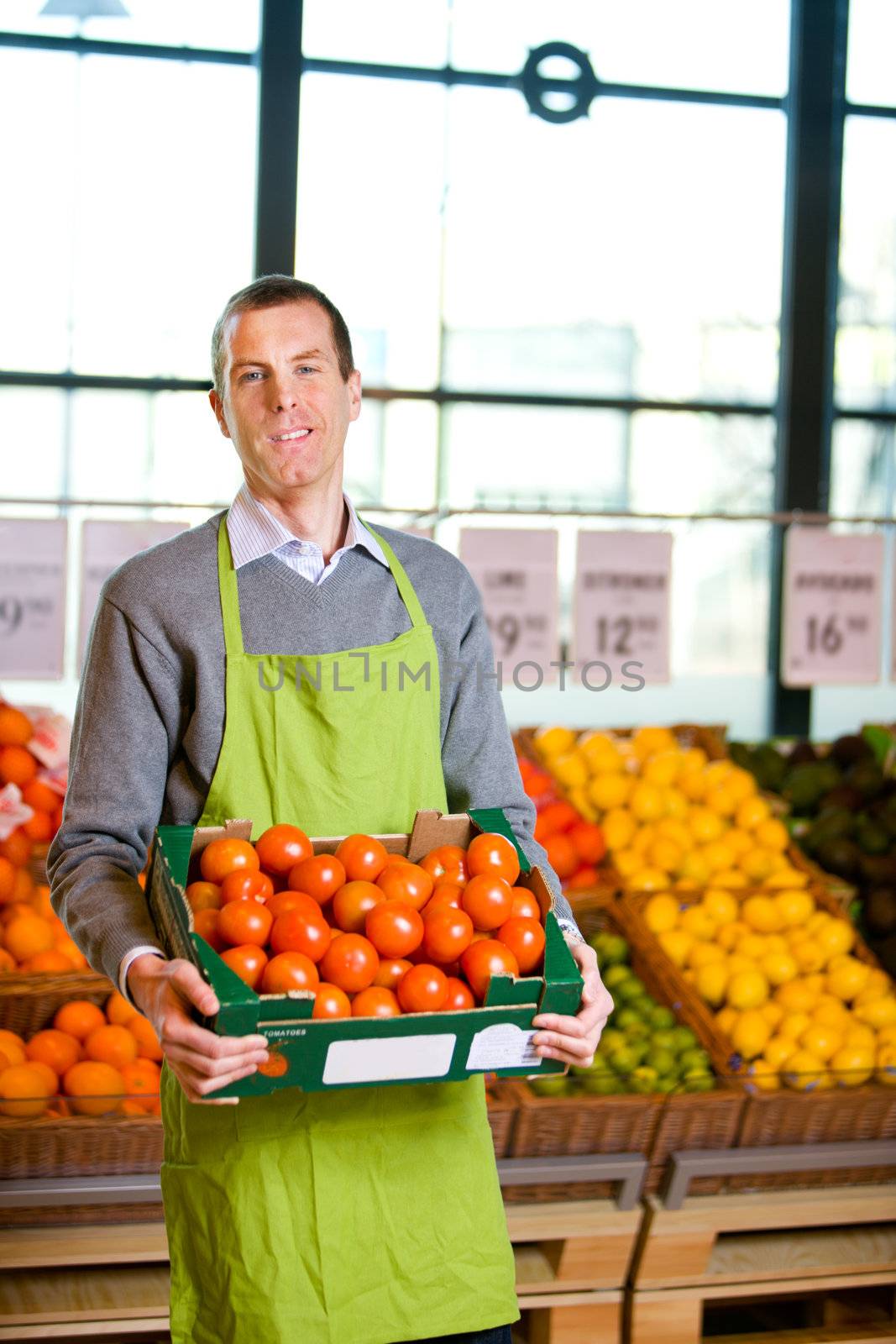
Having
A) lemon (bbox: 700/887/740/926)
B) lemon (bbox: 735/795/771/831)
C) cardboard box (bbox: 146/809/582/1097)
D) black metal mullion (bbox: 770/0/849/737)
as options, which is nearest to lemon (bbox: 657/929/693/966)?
lemon (bbox: 700/887/740/926)

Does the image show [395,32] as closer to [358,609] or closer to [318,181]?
[318,181]

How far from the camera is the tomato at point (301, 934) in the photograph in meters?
1.31

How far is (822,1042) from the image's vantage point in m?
2.74

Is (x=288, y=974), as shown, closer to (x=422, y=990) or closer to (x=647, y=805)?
(x=422, y=990)

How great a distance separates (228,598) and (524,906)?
50 centimetres

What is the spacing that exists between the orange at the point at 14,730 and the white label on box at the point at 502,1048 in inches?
82.9

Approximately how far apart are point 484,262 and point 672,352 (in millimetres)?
687

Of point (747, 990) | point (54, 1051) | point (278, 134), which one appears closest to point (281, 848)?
point (54, 1051)

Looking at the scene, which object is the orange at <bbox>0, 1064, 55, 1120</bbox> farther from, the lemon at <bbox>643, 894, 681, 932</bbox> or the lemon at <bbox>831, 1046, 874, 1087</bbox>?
the lemon at <bbox>831, 1046, 874, 1087</bbox>

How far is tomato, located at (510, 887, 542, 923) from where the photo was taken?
4.57 feet

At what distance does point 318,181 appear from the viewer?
425cm

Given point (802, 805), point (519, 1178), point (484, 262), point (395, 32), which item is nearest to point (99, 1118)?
point (519, 1178)

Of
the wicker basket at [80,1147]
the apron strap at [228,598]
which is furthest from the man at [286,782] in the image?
the wicker basket at [80,1147]

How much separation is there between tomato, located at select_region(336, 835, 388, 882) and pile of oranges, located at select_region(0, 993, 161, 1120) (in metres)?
0.96
